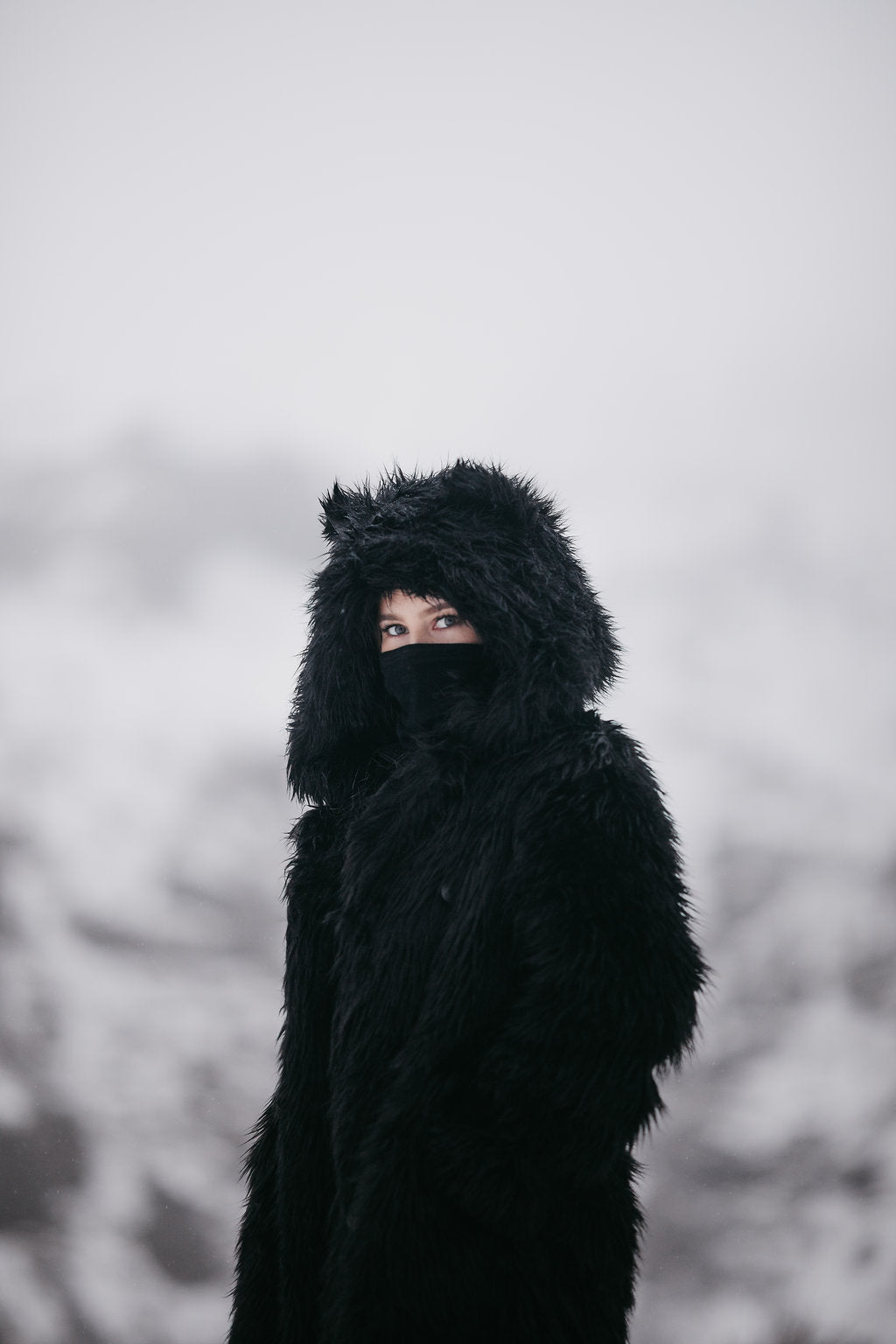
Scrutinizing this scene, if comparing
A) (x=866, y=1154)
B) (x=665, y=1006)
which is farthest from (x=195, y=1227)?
(x=665, y=1006)

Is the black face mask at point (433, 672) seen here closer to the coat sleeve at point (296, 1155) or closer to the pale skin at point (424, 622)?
the pale skin at point (424, 622)

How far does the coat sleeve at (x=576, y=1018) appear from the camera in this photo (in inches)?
37.8

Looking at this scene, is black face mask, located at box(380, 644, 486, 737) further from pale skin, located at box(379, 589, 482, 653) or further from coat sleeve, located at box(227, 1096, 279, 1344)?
coat sleeve, located at box(227, 1096, 279, 1344)

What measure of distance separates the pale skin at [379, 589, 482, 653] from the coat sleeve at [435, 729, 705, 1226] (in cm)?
32

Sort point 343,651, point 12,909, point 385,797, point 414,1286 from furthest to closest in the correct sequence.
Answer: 1. point 12,909
2. point 343,651
3. point 385,797
4. point 414,1286

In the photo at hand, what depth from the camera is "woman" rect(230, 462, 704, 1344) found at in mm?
967

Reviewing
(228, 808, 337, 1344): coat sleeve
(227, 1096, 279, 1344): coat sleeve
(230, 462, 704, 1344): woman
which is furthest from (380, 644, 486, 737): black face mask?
(227, 1096, 279, 1344): coat sleeve

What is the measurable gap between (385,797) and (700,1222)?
7.42ft

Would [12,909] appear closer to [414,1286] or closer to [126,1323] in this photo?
[126,1323]

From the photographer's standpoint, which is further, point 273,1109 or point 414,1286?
point 273,1109

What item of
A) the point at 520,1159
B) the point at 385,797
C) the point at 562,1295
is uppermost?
the point at 385,797

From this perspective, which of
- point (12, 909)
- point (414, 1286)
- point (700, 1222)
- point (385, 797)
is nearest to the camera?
point (414, 1286)

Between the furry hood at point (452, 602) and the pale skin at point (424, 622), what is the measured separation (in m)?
0.02

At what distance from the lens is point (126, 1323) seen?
9.49 feet
